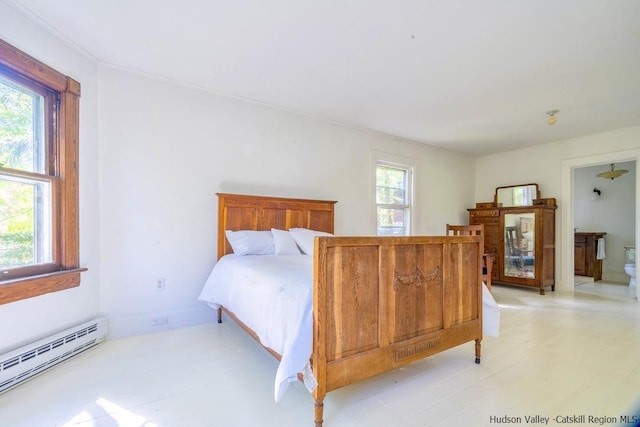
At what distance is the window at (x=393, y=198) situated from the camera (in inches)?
180

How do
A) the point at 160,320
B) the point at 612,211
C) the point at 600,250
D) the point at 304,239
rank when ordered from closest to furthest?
1. the point at 160,320
2. the point at 304,239
3. the point at 600,250
4. the point at 612,211

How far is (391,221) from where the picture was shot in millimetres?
4695

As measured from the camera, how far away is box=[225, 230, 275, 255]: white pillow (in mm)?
2930

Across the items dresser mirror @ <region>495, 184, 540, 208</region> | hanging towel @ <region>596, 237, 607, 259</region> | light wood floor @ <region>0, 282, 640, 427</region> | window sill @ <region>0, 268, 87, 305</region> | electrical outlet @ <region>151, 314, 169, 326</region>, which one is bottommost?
light wood floor @ <region>0, 282, 640, 427</region>

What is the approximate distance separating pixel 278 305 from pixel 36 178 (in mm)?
1963

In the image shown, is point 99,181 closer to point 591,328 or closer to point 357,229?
point 357,229

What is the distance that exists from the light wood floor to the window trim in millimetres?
2339

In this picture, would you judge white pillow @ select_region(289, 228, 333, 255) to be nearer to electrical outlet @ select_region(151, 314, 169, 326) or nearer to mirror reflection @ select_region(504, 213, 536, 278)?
→ electrical outlet @ select_region(151, 314, 169, 326)

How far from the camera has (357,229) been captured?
423 cm

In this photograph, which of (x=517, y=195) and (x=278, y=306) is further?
(x=517, y=195)

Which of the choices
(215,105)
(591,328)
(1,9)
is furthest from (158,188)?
(591,328)

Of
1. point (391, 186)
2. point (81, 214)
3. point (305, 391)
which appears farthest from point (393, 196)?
point (81, 214)

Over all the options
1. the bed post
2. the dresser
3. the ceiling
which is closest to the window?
the ceiling

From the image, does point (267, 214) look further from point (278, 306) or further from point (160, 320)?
point (278, 306)
